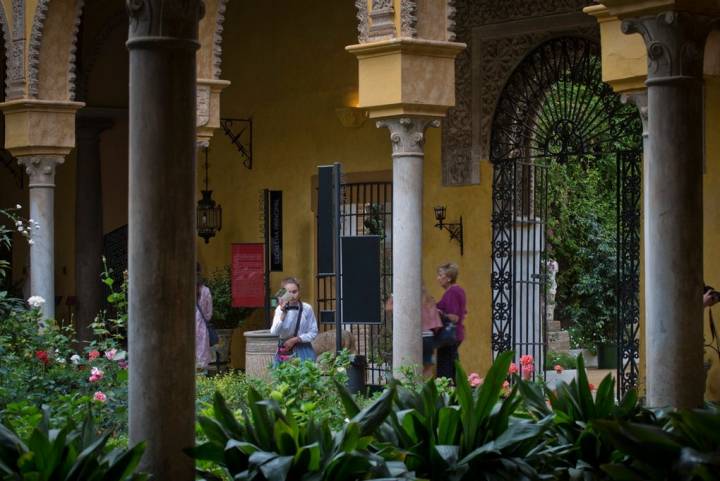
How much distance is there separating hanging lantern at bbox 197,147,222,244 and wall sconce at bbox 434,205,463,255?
4.07m

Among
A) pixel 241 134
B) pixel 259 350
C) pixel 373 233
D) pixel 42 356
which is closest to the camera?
pixel 42 356

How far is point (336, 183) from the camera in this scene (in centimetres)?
983

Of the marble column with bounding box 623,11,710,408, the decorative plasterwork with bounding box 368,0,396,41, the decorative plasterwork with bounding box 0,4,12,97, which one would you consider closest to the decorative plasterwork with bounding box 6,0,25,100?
the decorative plasterwork with bounding box 0,4,12,97

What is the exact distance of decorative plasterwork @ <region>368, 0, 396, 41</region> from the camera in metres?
11.2

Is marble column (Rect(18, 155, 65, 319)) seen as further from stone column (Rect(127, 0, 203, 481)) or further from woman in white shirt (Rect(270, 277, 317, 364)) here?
stone column (Rect(127, 0, 203, 481))

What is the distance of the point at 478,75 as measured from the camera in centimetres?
1470

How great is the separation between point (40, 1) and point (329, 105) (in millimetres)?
3872

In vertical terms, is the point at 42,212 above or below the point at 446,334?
above

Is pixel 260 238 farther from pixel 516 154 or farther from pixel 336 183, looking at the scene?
pixel 336 183

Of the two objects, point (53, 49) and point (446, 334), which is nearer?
point (446, 334)

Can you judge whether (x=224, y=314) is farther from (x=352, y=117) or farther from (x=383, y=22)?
(x=383, y=22)

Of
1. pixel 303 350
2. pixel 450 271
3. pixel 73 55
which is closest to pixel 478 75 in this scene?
pixel 450 271

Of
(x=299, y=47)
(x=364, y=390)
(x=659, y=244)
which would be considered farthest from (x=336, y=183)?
(x=299, y=47)

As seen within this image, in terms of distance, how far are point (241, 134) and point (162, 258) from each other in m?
13.9
